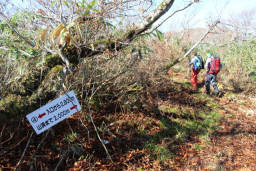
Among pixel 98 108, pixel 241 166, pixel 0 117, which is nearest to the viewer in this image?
pixel 0 117

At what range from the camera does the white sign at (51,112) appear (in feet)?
6.53

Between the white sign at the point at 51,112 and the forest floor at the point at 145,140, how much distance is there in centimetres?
50

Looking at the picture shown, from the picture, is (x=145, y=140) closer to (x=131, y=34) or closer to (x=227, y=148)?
(x=227, y=148)

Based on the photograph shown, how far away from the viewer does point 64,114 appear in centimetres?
214

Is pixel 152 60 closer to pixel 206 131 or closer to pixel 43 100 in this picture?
pixel 206 131

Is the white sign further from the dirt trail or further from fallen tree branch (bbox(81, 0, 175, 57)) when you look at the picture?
the dirt trail

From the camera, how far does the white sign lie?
1.99 meters

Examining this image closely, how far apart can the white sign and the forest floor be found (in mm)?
501

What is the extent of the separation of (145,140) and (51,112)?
6.81 feet

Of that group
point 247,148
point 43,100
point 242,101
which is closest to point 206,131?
point 247,148

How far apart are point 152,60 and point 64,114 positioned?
154 inches

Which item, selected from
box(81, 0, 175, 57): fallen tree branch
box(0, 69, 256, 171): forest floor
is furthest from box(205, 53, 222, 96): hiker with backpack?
box(81, 0, 175, 57): fallen tree branch

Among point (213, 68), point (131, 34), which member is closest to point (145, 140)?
point (131, 34)

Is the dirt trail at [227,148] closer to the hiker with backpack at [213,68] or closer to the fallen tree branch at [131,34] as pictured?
the hiker with backpack at [213,68]
